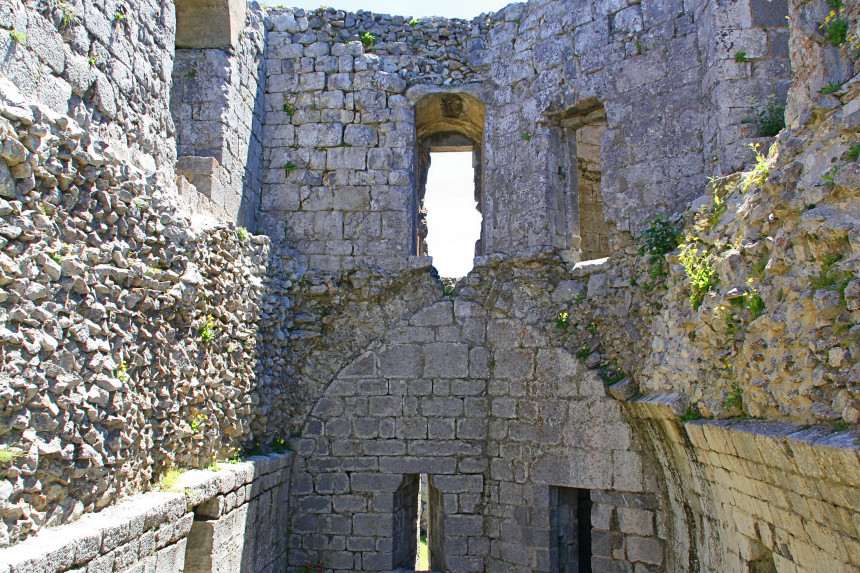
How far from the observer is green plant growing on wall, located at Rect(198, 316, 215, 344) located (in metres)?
6.21

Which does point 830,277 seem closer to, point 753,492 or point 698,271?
point 698,271

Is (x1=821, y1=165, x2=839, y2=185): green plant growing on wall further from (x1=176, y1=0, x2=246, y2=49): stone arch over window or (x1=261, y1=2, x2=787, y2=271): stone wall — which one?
(x1=176, y1=0, x2=246, y2=49): stone arch over window

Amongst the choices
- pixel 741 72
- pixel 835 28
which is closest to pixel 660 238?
pixel 741 72

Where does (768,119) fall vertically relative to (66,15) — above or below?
above

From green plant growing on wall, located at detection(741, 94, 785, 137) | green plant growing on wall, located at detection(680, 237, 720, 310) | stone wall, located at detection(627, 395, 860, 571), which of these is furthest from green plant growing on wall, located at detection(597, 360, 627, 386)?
green plant growing on wall, located at detection(741, 94, 785, 137)

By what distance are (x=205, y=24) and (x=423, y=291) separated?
13.1 feet

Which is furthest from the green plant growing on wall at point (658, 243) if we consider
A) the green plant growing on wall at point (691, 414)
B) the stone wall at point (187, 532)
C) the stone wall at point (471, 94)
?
the stone wall at point (187, 532)

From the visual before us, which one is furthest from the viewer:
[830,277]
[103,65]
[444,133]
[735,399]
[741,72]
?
[444,133]

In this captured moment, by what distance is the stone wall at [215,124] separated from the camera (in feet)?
23.6

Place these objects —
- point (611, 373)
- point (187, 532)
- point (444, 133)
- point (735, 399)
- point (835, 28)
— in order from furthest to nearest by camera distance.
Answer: point (444, 133), point (611, 373), point (187, 532), point (735, 399), point (835, 28)

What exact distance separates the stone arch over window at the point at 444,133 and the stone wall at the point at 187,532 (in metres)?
3.64

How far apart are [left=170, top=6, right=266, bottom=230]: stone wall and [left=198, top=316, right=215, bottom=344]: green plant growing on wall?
140cm

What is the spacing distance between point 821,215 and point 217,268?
5.07 m

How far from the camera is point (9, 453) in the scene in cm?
377
